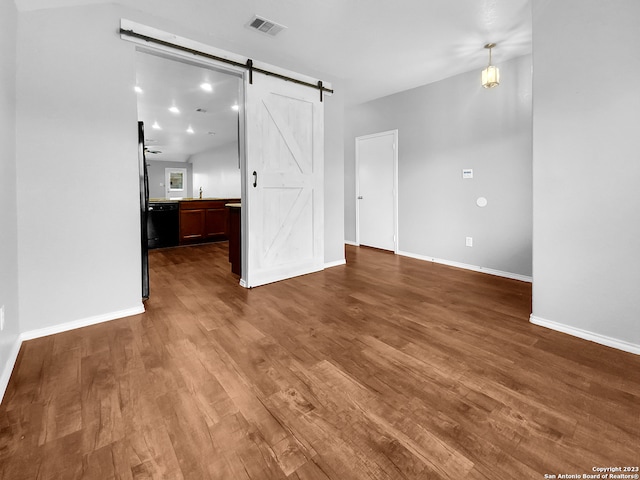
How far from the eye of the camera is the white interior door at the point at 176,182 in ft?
49.1

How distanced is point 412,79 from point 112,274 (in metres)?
4.43

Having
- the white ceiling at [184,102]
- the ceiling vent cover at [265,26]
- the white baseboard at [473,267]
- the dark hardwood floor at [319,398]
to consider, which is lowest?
the dark hardwood floor at [319,398]

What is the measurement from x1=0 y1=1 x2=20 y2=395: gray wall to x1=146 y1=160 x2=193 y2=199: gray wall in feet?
44.0

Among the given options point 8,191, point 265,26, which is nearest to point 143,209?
point 8,191

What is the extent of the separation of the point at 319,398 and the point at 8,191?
2379 millimetres

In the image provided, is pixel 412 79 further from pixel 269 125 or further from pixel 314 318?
pixel 314 318

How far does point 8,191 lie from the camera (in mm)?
2082

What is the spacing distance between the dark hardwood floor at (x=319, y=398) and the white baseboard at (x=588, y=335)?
8 centimetres

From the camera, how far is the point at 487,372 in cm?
189

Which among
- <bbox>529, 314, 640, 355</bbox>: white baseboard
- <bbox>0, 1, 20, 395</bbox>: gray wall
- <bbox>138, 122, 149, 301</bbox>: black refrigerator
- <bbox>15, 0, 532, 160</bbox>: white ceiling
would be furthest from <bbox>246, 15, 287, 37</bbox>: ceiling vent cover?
<bbox>529, 314, 640, 355</bbox>: white baseboard

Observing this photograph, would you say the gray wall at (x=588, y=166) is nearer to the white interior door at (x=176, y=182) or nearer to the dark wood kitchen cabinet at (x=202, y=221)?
the dark wood kitchen cabinet at (x=202, y=221)

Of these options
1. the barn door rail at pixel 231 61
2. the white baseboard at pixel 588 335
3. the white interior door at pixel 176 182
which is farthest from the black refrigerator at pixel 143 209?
the white interior door at pixel 176 182

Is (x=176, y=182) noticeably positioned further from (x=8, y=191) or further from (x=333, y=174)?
(x=8, y=191)

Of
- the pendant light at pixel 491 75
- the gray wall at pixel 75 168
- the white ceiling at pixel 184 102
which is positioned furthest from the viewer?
the white ceiling at pixel 184 102
